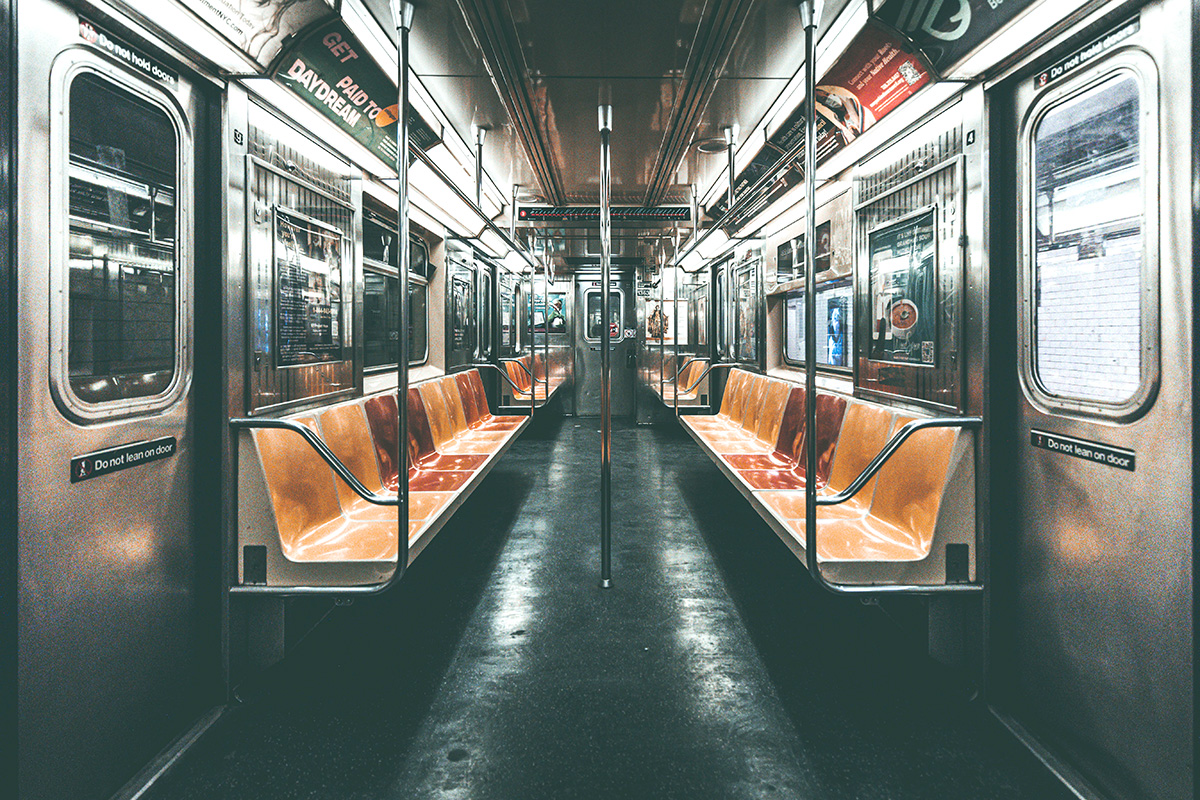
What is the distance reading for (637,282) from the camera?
9602 millimetres

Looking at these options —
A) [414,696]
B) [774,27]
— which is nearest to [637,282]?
[774,27]

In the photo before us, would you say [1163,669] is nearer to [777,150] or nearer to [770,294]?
[777,150]

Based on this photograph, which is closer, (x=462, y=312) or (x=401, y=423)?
(x=401, y=423)

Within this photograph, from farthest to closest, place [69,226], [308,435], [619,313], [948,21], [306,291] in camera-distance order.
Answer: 1. [619,313]
2. [306,291]
3. [308,435]
4. [948,21]
5. [69,226]

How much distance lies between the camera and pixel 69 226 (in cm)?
159

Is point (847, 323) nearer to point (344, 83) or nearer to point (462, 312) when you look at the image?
point (344, 83)

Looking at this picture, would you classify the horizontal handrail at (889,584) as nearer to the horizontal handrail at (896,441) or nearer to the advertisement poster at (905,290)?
the horizontal handrail at (896,441)

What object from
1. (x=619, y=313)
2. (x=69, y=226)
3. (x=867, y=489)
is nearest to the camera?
(x=69, y=226)

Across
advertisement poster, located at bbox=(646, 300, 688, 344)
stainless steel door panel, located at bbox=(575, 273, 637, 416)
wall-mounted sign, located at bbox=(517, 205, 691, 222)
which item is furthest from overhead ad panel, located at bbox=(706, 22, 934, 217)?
stainless steel door panel, located at bbox=(575, 273, 637, 416)

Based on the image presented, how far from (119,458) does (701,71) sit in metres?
3.03

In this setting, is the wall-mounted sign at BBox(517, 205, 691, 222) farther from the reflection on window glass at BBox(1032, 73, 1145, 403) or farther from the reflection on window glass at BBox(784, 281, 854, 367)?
the reflection on window glass at BBox(1032, 73, 1145, 403)

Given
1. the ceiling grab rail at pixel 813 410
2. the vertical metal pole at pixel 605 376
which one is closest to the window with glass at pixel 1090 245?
the ceiling grab rail at pixel 813 410

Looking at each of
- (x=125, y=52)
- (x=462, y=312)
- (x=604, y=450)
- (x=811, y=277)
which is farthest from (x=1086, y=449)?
(x=462, y=312)

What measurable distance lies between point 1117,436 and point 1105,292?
395 mm
